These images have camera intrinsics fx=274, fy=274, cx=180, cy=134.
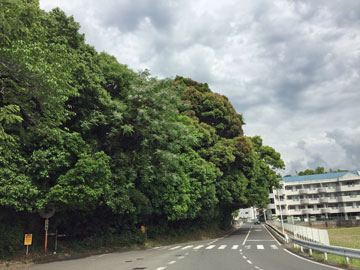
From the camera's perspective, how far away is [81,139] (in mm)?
15023

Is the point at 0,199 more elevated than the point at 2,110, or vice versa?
the point at 2,110

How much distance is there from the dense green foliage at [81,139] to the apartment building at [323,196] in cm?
4964

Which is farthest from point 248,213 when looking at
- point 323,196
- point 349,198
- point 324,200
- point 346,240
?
point 346,240

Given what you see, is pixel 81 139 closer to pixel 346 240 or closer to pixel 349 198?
pixel 346 240

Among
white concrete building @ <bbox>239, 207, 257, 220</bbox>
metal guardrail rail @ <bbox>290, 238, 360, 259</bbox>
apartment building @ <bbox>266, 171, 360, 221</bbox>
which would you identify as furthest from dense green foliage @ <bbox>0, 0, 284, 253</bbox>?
white concrete building @ <bbox>239, 207, 257, 220</bbox>

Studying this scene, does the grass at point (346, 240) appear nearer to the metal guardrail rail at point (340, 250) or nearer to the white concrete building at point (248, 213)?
the metal guardrail rail at point (340, 250)

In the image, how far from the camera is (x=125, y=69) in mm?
19891

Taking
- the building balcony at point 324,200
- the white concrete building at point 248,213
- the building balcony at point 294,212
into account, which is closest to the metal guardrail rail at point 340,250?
the building balcony at point 324,200

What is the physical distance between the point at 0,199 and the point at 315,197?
7447cm

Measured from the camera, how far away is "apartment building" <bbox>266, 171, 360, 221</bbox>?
65.6 meters

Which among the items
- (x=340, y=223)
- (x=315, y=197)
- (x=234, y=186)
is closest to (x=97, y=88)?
(x=234, y=186)

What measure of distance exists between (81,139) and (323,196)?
70223mm

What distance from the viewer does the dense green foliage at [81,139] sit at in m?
11.1

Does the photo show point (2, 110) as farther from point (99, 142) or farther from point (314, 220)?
point (314, 220)
